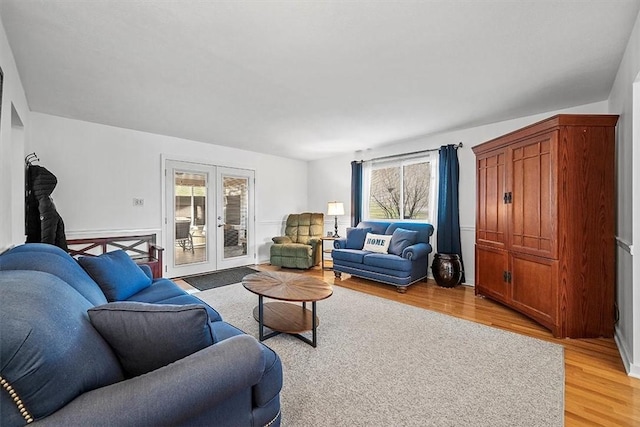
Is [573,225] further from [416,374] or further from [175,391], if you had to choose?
[175,391]

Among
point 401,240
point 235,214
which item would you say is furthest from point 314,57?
point 235,214

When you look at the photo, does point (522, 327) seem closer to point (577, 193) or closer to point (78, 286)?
point (577, 193)

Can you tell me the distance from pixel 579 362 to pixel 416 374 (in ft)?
4.27

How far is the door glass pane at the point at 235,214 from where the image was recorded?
217 inches

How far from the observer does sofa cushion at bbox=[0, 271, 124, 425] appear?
0.72m

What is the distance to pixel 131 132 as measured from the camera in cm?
432

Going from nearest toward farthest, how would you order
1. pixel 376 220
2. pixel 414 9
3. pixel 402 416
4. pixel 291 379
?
pixel 402 416 → pixel 414 9 → pixel 291 379 → pixel 376 220

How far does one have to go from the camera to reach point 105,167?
409cm

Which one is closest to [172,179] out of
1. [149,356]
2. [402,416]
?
[149,356]

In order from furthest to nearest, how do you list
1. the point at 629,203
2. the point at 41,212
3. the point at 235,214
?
the point at 235,214 < the point at 41,212 < the point at 629,203

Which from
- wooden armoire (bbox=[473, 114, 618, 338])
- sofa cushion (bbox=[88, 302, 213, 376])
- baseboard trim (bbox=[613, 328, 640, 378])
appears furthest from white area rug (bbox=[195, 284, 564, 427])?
sofa cushion (bbox=[88, 302, 213, 376])

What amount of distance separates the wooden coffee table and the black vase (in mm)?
2240

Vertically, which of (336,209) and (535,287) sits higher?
(336,209)

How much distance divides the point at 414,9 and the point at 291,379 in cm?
249
